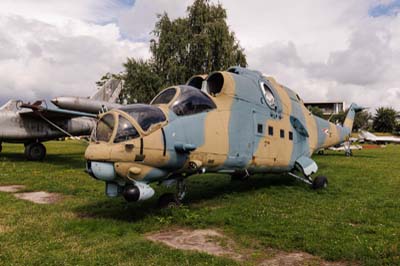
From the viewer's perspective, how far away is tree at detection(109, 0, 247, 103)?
99.1 ft

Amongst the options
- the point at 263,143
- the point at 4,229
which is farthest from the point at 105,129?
the point at 263,143

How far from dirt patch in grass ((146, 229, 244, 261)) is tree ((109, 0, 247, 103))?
24.4 m

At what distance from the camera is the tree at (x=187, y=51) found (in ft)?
99.1

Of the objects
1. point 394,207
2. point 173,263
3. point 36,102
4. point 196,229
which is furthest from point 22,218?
point 36,102

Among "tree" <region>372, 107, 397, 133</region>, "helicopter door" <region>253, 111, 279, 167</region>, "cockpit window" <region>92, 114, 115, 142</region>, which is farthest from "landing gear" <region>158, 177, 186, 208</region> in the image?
"tree" <region>372, 107, 397, 133</region>

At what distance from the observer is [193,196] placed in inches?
375

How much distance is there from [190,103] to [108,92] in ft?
60.1

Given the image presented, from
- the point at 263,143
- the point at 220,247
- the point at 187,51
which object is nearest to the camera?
the point at 220,247

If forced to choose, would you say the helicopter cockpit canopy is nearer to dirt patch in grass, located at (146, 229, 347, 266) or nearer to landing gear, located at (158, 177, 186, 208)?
landing gear, located at (158, 177, 186, 208)

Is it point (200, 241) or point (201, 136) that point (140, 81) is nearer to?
point (201, 136)

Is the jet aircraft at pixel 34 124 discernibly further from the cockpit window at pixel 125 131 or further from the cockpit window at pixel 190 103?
the cockpit window at pixel 125 131

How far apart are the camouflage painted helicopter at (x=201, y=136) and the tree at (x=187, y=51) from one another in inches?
764

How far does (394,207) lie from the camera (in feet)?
27.6

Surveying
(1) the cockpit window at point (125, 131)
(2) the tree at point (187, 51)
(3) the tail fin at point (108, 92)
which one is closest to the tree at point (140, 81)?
(2) the tree at point (187, 51)
